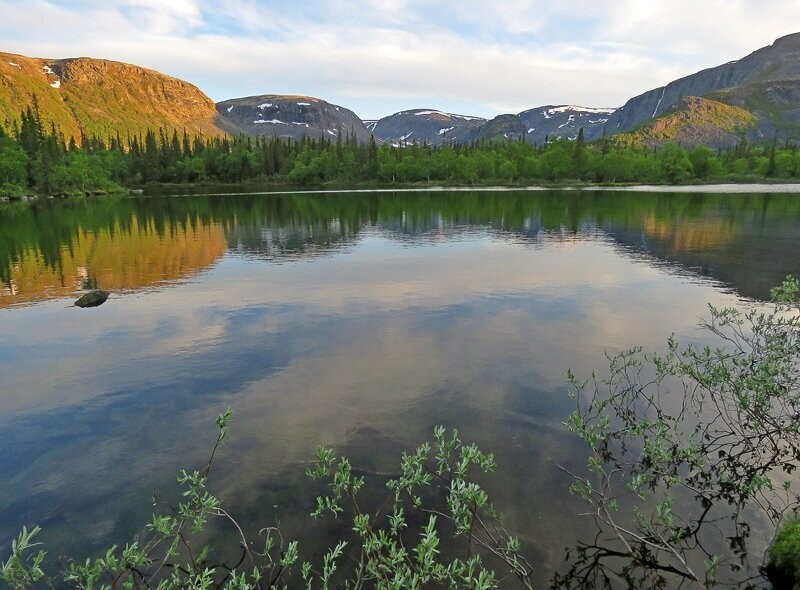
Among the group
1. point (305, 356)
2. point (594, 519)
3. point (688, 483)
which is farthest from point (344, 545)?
point (305, 356)

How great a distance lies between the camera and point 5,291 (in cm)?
3070

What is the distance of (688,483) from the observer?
440 inches

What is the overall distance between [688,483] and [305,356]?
13.9 meters

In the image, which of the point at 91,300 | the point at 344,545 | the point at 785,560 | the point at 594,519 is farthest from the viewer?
the point at 91,300

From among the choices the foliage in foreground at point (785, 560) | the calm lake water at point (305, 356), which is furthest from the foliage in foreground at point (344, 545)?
the foliage in foreground at point (785, 560)

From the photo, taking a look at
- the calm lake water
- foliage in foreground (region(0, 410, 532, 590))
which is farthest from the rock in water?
foliage in foreground (region(0, 410, 532, 590))

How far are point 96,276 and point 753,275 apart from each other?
156ft

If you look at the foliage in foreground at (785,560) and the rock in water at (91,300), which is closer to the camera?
the foliage in foreground at (785,560)

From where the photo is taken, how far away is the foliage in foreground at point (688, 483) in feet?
29.0

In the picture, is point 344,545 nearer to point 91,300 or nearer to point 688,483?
point 688,483

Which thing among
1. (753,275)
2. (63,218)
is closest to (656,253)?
(753,275)

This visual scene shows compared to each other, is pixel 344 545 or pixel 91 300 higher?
pixel 344 545

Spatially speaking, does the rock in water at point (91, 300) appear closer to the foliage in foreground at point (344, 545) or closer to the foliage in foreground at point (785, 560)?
the foliage in foreground at point (344, 545)

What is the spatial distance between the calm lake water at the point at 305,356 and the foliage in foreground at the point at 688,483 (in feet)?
2.92
